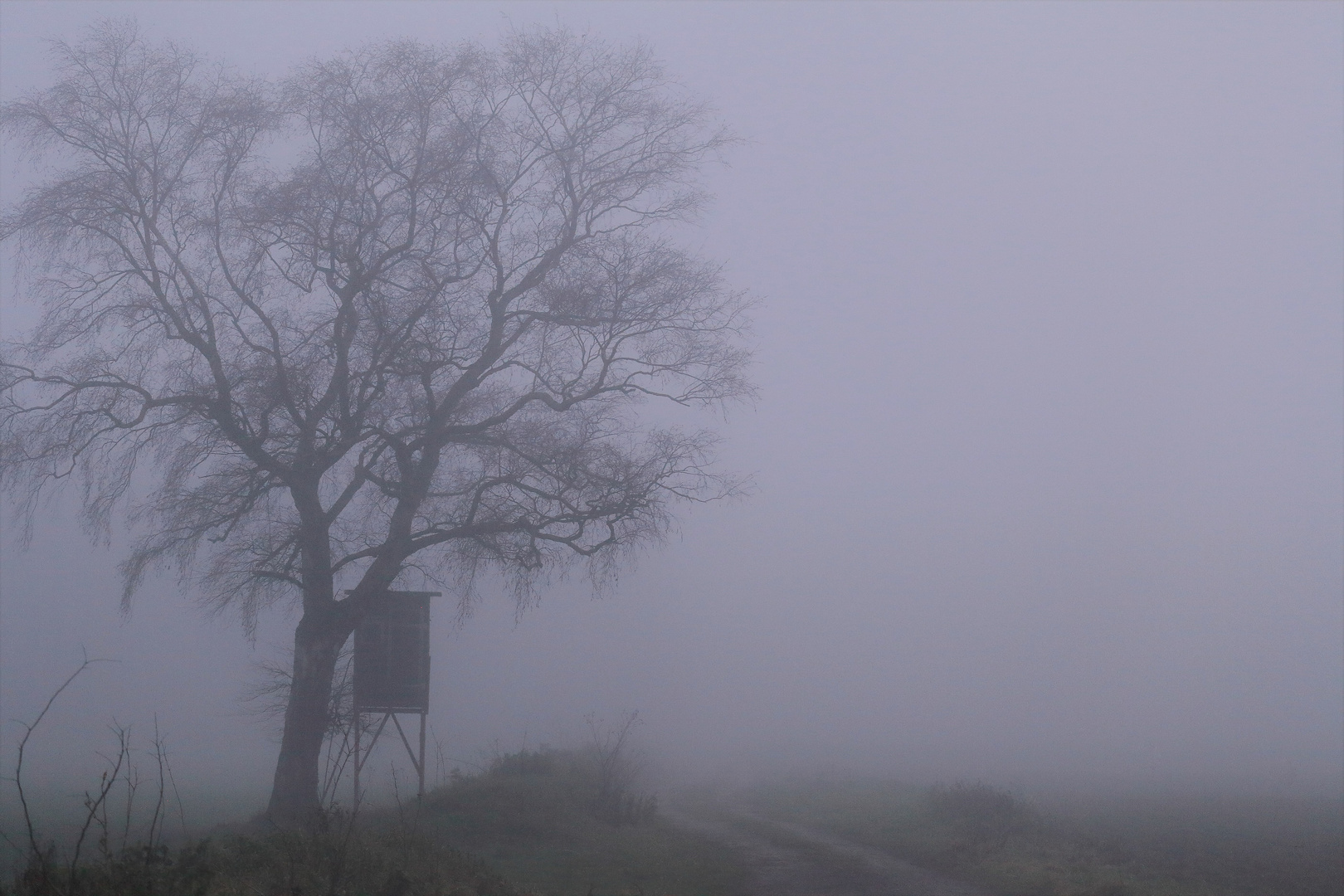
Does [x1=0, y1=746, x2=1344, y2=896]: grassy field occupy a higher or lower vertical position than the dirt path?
higher

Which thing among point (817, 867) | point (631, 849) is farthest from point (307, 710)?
point (817, 867)

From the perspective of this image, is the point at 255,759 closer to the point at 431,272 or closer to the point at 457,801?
the point at 457,801

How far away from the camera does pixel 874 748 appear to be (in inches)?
2968

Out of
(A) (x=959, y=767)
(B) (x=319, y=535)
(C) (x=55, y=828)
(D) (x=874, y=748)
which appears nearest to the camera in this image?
(C) (x=55, y=828)

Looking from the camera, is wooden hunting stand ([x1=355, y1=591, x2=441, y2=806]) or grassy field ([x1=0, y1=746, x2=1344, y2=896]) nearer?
grassy field ([x1=0, y1=746, x2=1344, y2=896])

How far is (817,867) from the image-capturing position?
56.4ft

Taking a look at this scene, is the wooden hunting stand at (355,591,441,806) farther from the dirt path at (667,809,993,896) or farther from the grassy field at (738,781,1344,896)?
the grassy field at (738,781,1344,896)

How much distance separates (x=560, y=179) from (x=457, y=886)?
13.1 metres

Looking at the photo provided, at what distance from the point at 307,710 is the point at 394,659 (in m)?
2.33

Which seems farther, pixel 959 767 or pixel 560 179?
pixel 959 767

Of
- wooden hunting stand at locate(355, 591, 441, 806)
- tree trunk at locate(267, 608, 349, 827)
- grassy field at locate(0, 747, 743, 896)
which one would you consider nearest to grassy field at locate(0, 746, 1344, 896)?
grassy field at locate(0, 747, 743, 896)

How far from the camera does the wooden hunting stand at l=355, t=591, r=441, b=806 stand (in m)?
20.6

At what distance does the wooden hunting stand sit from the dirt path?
663 centimetres

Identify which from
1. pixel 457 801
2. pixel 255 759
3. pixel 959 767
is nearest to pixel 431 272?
pixel 457 801
